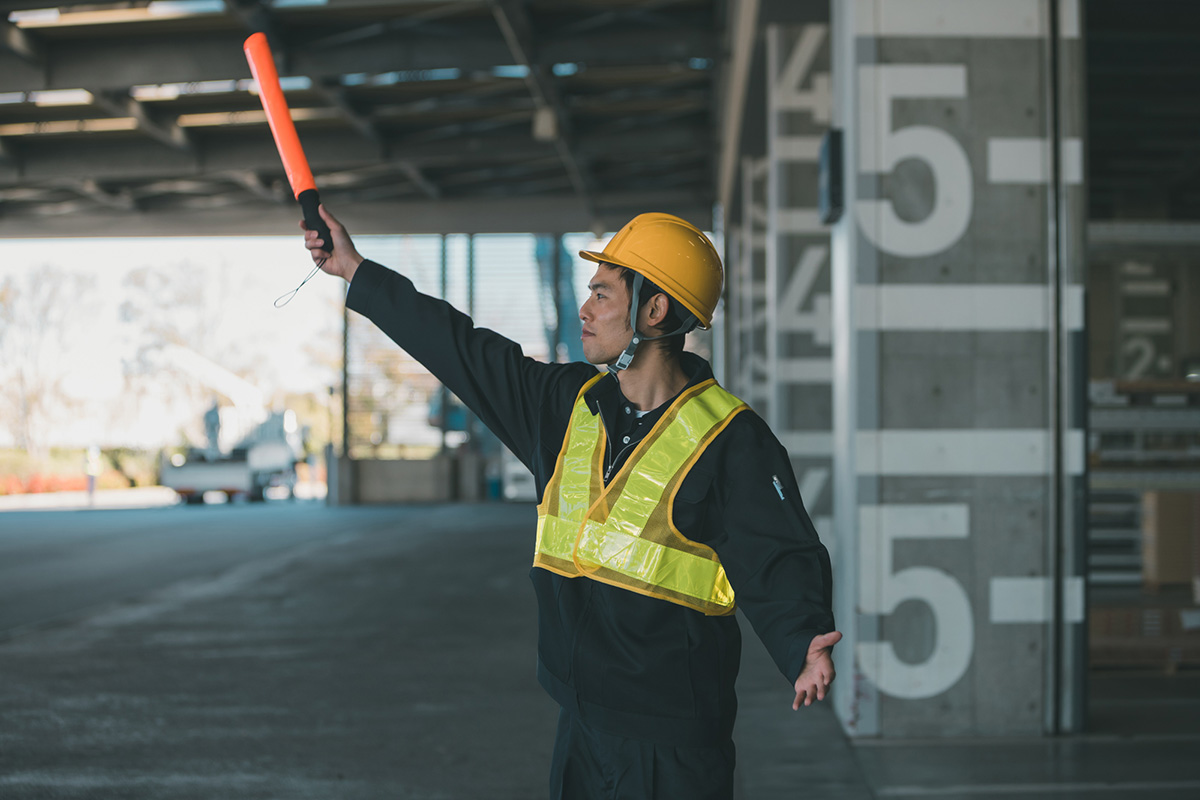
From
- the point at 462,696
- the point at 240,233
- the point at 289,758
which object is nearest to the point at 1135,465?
the point at 462,696

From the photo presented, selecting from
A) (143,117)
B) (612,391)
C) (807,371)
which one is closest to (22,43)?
(143,117)

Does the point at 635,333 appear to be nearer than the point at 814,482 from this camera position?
Yes

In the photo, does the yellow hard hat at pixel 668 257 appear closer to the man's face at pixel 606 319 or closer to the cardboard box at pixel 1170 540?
the man's face at pixel 606 319

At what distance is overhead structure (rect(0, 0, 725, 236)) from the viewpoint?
11.9 meters

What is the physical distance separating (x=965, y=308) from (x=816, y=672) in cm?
335

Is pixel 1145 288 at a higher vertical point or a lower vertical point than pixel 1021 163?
higher

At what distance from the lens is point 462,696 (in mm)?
5641

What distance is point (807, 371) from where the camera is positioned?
8234mm

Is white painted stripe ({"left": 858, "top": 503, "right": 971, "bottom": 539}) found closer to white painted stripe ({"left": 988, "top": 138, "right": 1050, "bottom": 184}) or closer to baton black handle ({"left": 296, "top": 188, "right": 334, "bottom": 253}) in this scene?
white painted stripe ({"left": 988, "top": 138, "right": 1050, "bottom": 184})

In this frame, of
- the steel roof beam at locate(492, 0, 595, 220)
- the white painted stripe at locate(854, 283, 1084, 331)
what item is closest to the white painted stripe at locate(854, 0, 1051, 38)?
the white painted stripe at locate(854, 283, 1084, 331)

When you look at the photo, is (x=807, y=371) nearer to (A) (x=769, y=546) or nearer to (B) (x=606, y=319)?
(B) (x=606, y=319)

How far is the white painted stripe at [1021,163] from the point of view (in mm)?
4691

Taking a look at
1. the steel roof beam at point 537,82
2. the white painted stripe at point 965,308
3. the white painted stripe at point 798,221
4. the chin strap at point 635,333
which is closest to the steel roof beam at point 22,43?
the steel roof beam at point 537,82

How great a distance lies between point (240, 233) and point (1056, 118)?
20.3 m
